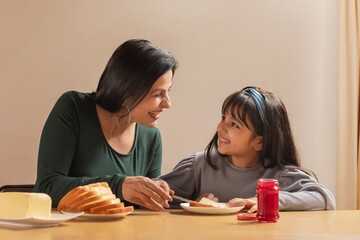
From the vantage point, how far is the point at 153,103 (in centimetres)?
215

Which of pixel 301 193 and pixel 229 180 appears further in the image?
pixel 229 180

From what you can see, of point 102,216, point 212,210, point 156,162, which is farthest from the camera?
point 156,162

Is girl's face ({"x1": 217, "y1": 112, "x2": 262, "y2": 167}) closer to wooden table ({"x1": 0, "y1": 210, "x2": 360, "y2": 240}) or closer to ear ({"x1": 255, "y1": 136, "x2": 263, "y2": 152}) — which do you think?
ear ({"x1": 255, "y1": 136, "x2": 263, "y2": 152})

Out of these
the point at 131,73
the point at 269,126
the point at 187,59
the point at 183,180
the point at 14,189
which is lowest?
the point at 14,189

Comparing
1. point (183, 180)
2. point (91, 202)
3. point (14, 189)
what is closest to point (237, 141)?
point (183, 180)

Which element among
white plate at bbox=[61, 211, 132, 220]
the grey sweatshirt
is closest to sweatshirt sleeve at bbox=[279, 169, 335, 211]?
the grey sweatshirt

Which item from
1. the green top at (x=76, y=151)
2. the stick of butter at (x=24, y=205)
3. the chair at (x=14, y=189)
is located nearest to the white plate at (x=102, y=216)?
the stick of butter at (x=24, y=205)

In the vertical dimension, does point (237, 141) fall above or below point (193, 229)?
above

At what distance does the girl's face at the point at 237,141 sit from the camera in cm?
203

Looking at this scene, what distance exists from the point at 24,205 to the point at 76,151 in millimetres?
847

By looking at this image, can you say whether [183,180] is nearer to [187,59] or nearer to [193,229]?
[193,229]

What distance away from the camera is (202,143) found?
145 inches

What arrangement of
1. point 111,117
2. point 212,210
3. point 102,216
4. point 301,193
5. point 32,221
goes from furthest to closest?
point 111,117 < point 301,193 < point 212,210 < point 102,216 < point 32,221

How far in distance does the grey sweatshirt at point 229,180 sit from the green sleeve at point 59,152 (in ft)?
1.35
